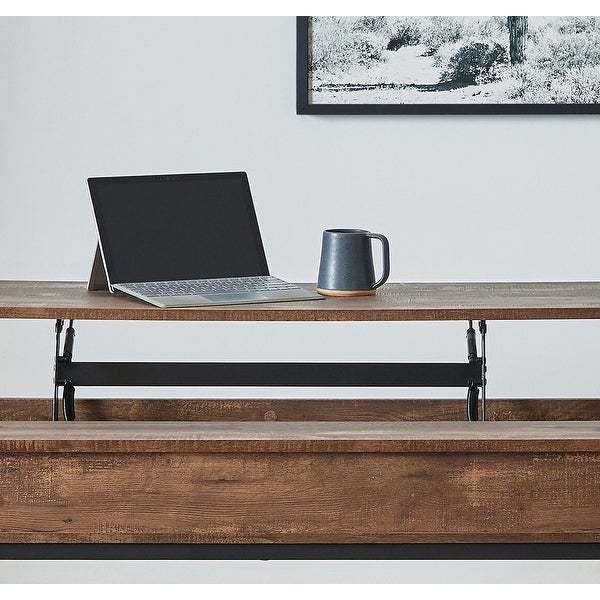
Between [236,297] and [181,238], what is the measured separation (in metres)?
0.26

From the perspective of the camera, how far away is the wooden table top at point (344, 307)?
6.40 ft

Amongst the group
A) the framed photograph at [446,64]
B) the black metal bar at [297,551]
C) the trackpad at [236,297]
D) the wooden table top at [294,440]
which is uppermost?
the framed photograph at [446,64]

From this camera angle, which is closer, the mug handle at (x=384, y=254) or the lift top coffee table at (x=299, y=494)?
the lift top coffee table at (x=299, y=494)

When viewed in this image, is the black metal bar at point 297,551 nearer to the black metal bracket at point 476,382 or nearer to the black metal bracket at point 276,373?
the black metal bracket at point 476,382

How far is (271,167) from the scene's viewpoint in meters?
3.98

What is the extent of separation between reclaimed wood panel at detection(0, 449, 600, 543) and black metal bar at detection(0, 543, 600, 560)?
0.01 m

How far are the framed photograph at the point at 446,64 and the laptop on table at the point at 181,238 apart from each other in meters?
1.69

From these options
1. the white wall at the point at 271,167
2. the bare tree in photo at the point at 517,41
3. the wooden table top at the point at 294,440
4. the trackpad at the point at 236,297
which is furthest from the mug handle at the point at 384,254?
the bare tree in photo at the point at 517,41

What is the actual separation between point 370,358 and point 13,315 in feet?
7.37

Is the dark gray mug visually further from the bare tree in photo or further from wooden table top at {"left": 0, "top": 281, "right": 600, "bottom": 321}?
the bare tree in photo

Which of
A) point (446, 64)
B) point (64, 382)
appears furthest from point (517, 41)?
point (64, 382)

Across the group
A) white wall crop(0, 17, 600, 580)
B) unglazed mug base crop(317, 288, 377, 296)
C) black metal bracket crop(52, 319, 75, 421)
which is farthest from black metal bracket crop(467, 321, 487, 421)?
white wall crop(0, 17, 600, 580)

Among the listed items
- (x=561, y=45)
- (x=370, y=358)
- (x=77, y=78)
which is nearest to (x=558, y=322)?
(x=370, y=358)

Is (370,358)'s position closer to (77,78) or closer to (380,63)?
(380,63)
